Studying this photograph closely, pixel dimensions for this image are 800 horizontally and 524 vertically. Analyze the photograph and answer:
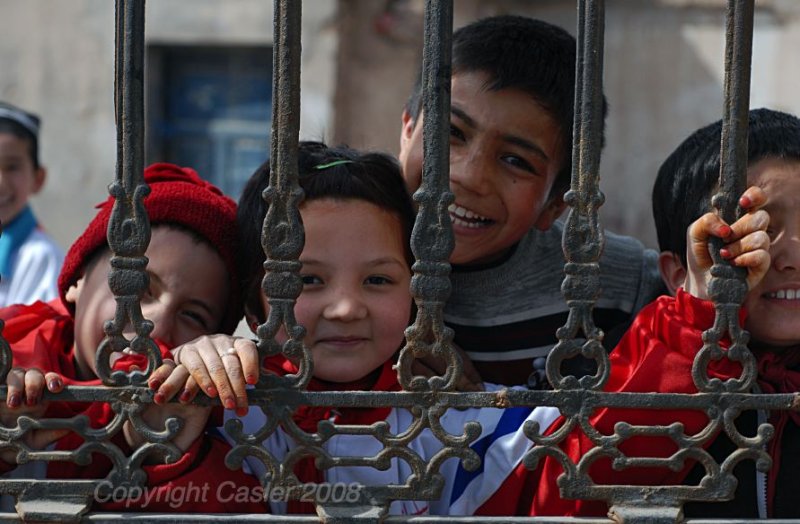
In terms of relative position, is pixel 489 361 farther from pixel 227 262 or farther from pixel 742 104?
pixel 742 104

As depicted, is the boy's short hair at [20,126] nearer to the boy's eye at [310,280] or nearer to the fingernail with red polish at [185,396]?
the boy's eye at [310,280]

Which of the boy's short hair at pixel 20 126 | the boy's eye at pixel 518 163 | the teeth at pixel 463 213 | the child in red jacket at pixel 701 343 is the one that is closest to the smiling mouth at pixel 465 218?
the teeth at pixel 463 213

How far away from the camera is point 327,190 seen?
84.8 inches

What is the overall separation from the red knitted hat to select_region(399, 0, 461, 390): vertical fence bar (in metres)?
0.75

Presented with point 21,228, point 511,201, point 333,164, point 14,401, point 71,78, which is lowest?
point 21,228

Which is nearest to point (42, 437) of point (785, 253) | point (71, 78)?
point (785, 253)

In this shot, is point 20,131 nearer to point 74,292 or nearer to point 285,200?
point 74,292

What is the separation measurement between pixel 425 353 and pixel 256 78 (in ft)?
25.2

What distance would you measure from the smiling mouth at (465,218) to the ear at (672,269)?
0.53 m

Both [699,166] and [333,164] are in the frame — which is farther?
[333,164]

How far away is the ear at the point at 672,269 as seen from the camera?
2.22m

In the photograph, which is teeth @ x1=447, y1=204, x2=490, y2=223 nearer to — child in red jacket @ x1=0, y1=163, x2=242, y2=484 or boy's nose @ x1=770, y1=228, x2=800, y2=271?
child in red jacket @ x1=0, y1=163, x2=242, y2=484

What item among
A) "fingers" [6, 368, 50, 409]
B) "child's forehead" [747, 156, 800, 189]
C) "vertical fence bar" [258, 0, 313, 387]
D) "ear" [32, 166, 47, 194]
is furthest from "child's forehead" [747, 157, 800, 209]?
"ear" [32, 166, 47, 194]

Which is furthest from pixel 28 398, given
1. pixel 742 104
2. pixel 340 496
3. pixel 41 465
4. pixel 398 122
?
pixel 398 122
